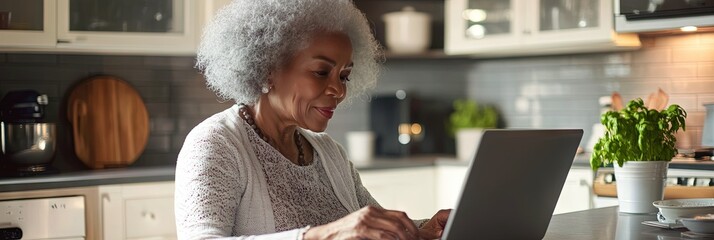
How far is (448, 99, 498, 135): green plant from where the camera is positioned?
194 inches

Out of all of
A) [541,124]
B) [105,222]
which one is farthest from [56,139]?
[541,124]

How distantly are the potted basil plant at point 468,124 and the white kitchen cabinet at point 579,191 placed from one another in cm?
72

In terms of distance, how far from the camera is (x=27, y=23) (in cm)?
379

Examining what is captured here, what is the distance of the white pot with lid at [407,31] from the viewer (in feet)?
15.8

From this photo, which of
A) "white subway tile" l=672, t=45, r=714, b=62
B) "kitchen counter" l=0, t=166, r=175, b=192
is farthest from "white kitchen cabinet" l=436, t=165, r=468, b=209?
"kitchen counter" l=0, t=166, r=175, b=192

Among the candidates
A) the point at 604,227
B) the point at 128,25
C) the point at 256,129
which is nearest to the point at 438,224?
the point at 604,227

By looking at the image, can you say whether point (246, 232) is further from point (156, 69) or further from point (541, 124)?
point (541, 124)

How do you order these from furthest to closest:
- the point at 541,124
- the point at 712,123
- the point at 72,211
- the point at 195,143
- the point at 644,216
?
the point at 541,124, the point at 712,123, the point at 72,211, the point at 644,216, the point at 195,143

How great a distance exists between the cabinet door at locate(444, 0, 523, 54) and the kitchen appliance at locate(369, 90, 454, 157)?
1.34 ft

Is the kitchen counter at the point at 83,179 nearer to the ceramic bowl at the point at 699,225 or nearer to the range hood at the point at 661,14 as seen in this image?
the range hood at the point at 661,14

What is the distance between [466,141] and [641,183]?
258 centimetres

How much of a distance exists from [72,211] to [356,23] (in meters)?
1.69

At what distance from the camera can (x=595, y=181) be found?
4.04m

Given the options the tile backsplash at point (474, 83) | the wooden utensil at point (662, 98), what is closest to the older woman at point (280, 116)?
the tile backsplash at point (474, 83)
